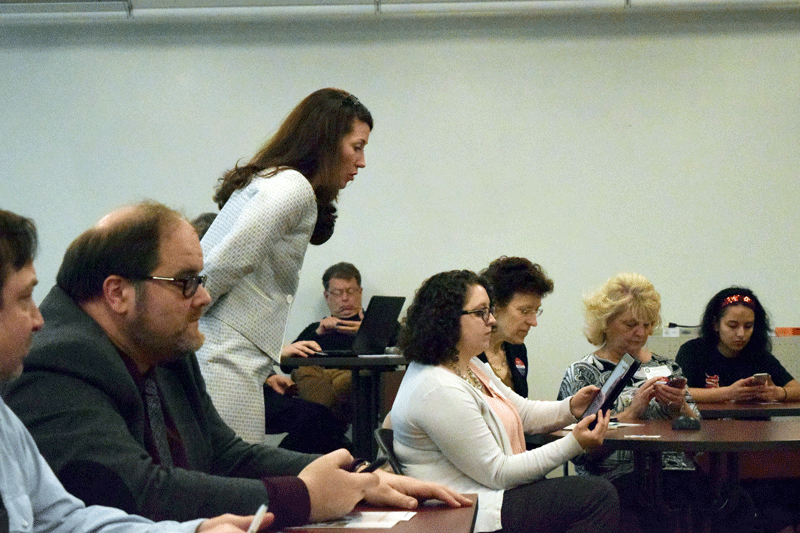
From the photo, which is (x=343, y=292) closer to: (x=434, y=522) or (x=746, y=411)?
(x=746, y=411)

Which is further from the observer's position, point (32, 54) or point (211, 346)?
point (32, 54)

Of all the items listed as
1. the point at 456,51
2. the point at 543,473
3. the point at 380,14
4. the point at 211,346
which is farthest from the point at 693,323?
the point at 211,346

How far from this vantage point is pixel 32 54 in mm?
5707

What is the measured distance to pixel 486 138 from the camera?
18.2 ft

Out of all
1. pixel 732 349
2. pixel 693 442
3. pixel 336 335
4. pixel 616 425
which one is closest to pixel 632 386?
pixel 616 425

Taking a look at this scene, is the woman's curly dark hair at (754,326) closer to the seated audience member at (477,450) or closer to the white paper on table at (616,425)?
the white paper on table at (616,425)

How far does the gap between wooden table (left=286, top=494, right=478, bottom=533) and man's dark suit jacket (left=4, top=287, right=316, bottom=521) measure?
0.14 meters

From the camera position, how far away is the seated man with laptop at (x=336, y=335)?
4539 millimetres

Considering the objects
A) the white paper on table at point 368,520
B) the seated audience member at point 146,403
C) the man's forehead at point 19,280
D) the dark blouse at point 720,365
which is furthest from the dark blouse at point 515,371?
the man's forehead at point 19,280

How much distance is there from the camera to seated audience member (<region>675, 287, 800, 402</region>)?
4.29 meters

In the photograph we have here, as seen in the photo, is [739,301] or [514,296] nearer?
[514,296]

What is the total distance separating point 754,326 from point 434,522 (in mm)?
3557

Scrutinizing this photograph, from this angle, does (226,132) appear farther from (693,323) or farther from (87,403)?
(87,403)

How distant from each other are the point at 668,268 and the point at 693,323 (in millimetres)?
379
